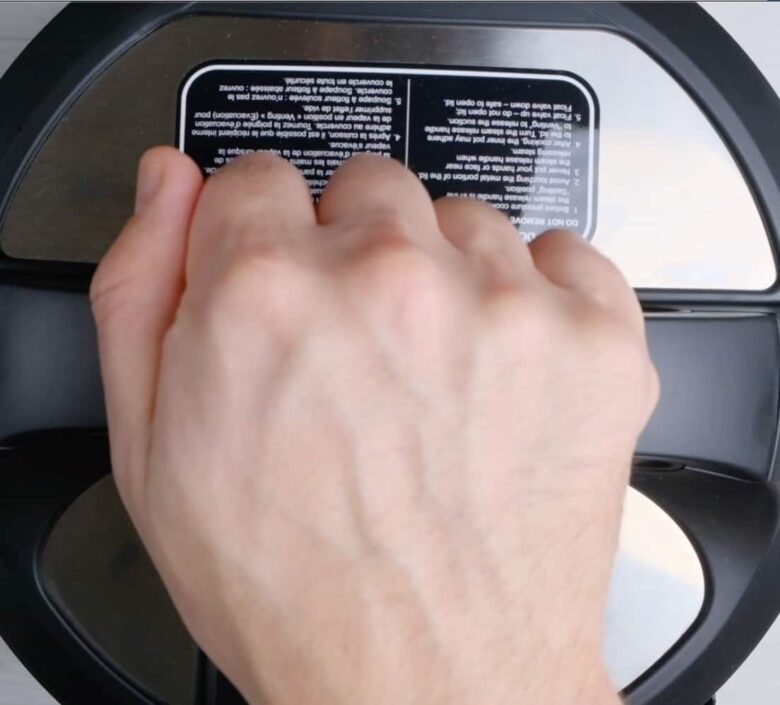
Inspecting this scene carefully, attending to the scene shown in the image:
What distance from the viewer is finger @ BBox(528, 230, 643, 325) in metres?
0.34

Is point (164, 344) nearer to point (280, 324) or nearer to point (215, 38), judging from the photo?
point (280, 324)

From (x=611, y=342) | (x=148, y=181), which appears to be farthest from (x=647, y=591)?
(x=148, y=181)

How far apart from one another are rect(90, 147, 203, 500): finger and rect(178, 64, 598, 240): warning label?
128mm

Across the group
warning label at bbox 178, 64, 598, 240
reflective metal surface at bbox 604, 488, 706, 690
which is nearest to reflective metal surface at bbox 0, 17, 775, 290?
warning label at bbox 178, 64, 598, 240

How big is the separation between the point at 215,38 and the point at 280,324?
24 centimetres

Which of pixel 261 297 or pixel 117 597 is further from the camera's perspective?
pixel 117 597

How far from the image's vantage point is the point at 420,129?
0.46 metres

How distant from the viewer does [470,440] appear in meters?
0.31

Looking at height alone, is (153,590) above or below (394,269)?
below

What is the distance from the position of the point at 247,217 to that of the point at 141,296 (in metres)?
0.05

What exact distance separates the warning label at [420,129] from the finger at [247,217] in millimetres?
133

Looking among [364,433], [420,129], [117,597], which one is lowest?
[117,597]

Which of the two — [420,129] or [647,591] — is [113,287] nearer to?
[420,129]

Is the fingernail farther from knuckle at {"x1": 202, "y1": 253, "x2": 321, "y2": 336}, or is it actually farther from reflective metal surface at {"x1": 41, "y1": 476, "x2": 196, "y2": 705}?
reflective metal surface at {"x1": 41, "y1": 476, "x2": 196, "y2": 705}
